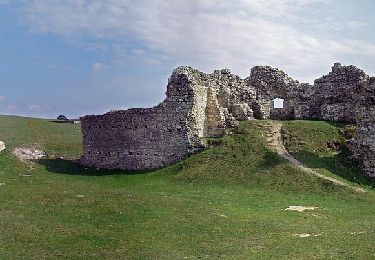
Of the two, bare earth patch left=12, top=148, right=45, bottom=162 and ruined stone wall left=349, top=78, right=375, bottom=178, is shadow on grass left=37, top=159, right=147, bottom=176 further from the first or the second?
ruined stone wall left=349, top=78, right=375, bottom=178

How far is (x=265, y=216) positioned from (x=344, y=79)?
2019cm

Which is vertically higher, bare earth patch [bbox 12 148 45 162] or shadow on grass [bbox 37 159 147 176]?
bare earth patch [bbox 12 148 45 162]

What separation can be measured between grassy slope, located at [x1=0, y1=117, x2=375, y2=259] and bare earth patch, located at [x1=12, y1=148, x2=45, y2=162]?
119cm

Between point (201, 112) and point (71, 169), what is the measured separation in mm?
10111

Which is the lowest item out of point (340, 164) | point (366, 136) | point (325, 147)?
point (340, 164)

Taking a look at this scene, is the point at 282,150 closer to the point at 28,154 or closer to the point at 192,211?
the point at 192,211

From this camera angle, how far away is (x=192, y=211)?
826 inches

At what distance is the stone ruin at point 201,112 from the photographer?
34.7 metres

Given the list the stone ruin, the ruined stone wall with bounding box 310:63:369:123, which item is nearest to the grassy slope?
the stone ruin

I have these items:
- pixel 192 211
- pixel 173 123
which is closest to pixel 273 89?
pixel 173 123

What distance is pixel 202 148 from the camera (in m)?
33.6

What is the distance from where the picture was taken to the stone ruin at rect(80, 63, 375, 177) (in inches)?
1367

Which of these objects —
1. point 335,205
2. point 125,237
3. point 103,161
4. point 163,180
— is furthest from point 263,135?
point 125,237

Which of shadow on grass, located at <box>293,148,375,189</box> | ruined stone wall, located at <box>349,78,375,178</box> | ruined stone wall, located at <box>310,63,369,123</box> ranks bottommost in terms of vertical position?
shadow on grass, located at <box>293,148,375,189</box>
